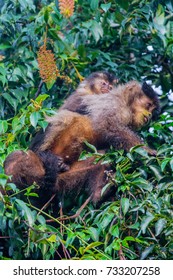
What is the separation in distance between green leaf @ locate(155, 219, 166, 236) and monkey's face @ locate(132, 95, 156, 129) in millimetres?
2060

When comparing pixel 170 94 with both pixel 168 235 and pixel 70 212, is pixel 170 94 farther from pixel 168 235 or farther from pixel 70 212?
pixel 168 235

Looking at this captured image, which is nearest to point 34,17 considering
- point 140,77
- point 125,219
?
point 140,77

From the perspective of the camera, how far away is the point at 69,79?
8.57 meters

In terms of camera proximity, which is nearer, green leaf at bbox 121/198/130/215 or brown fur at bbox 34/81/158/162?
green leaf at bbox 121/198/130/215

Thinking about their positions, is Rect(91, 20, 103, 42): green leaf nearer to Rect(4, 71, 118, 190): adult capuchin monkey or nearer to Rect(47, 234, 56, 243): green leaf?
Rect(4, 71, 118, 190): adult capuchin monkey

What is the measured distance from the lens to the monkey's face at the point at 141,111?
8.23 meters

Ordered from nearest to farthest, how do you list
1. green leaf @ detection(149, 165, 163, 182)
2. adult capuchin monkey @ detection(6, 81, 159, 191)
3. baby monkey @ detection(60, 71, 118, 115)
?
1. green leaf @ detection(149, 165, 163, 182)
2. adult capuchin monkey @ detection(6, 81, 159, 191)
3. baby monkey @ detection(60, 71, 118, 115)

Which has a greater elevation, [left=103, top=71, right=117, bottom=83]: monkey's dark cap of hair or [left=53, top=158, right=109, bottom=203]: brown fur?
[left=103, top=71, right=117, bottom=83]: monkey's dark cap of hair

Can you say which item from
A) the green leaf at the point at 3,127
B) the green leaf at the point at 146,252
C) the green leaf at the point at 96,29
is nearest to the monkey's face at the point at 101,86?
the green leaf at the point at 96,29

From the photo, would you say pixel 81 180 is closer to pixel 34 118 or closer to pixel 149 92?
pixel 34 118

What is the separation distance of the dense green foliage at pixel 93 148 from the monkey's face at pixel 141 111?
97 mm

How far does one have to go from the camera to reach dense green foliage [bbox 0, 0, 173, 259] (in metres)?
6.41

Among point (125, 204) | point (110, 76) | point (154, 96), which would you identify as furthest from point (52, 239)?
point (110, 76)

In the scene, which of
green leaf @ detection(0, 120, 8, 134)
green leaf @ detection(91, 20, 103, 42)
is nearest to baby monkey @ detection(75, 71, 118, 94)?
green leaf @ detection(91, 20, 103, 42)
